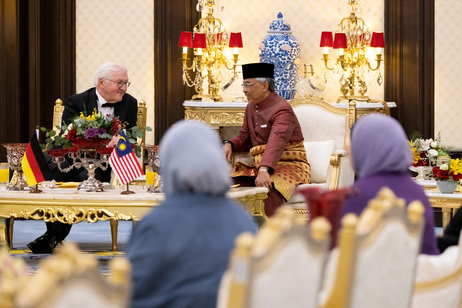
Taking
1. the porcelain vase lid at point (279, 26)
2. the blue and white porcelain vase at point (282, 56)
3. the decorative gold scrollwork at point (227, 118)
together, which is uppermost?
the porcelain vase lid at point (279, 26)

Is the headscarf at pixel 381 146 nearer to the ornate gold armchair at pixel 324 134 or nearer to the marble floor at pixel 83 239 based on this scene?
the marble floor at pixel 83 239

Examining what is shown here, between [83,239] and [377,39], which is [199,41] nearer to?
[377,39]

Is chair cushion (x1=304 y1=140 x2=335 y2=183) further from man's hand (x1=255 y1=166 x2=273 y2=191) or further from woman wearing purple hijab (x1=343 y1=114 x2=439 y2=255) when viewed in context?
woman wearing purple hijab (x1=343 y1=114 x2=439 y2=255)

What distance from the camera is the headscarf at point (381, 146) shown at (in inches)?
82.7

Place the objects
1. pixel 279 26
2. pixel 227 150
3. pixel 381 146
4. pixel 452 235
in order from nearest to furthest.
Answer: pixel 381 146
pixel 452 235
pixel 227 150
pixel 279 26

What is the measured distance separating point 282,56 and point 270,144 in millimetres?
2258

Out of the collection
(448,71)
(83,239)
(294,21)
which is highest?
(294,21)

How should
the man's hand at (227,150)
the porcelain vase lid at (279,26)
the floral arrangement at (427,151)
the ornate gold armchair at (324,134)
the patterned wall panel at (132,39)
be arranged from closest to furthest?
the man's hand at (227,150)
the floral arrangement at (427,151)
the ornate gold armchair at (324,134)
the porcelain vase lid at (279,26)
the patterned wall panel at (132,39)

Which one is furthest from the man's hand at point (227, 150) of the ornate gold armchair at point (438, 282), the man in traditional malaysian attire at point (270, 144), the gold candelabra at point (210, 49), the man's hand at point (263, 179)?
the ornate gold armchair at point (438, 282)

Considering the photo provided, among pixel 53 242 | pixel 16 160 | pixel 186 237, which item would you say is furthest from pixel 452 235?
pixel 53 242

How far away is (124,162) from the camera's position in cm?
379

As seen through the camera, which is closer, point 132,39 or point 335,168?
point 335,168

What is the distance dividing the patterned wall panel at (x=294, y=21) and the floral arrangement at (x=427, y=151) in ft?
5.95

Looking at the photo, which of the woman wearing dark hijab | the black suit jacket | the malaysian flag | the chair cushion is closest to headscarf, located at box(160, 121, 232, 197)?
the woman wearing dark hijab
